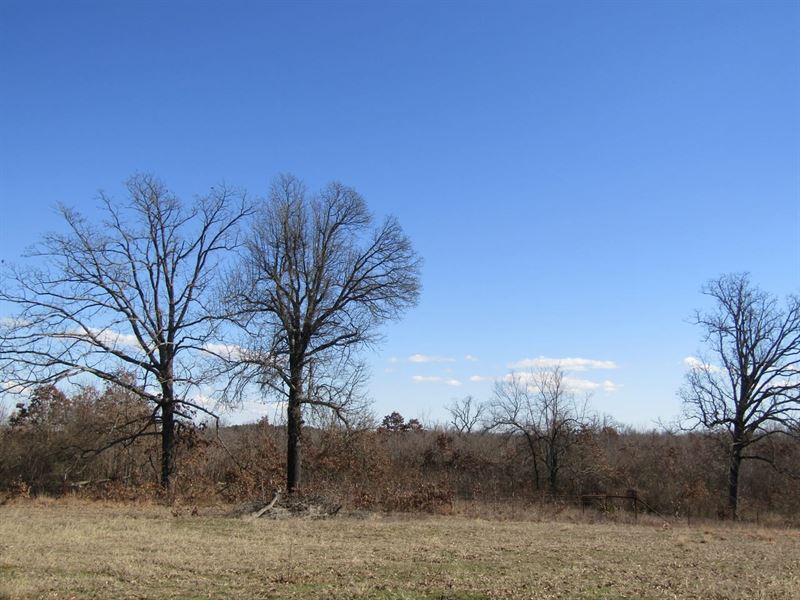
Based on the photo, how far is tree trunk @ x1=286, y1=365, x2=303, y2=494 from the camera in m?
25.6

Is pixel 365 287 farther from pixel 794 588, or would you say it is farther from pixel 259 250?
pixel 794 588

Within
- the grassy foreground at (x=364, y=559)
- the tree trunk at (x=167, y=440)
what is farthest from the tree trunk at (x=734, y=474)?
the tree trunk at (x=167, y=440)

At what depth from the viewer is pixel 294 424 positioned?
84.9 feet

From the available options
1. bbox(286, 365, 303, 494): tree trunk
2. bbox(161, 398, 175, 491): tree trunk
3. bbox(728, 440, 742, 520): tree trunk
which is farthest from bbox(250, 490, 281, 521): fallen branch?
bbox(728, 440, 742, 520): tree trunk

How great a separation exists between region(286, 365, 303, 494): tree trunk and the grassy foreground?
16.7 feet

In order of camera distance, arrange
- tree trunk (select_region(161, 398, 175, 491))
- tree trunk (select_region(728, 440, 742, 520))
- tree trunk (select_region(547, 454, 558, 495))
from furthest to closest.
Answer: tree trunk (select_region(547, 454, 558, 495)), tree trunk (select_region(728, 440, 742, 520)), tree trunk (select_region(161, 398, 175, 491))

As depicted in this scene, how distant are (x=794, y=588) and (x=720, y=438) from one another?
2772 centimetres

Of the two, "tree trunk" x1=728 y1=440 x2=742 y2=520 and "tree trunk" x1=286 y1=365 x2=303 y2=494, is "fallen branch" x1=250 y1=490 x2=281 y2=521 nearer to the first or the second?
"tree trunk" x1=286 y1=365 x2=303 y2=494

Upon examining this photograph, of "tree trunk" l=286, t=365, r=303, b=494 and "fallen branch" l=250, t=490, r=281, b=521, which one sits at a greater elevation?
"tree trunk" l=286, t=365, r=303, b=494

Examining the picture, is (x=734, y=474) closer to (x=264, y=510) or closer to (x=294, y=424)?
(x=294, y=424)

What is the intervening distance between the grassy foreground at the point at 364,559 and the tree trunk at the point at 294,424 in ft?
16.7

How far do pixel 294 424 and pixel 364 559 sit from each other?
13.2 meters

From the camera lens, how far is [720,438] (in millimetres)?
36562

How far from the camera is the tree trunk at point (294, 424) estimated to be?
25625 mm
